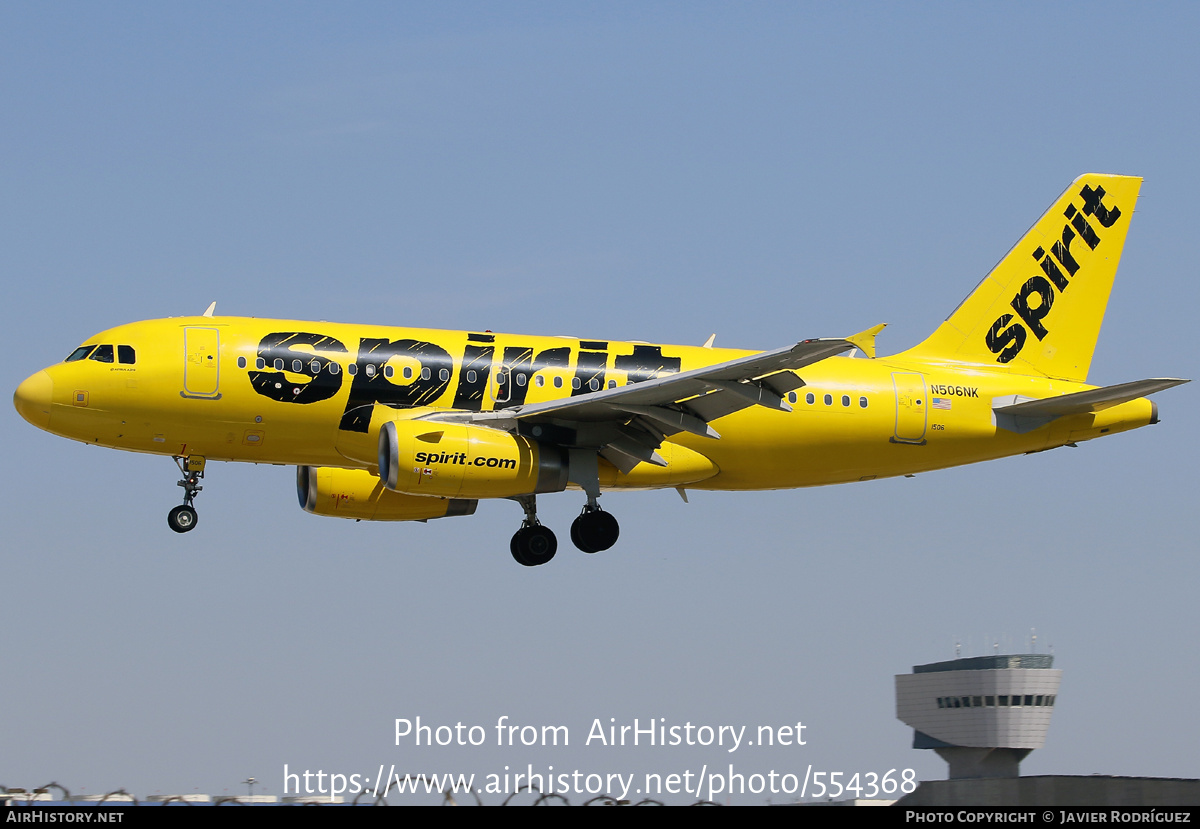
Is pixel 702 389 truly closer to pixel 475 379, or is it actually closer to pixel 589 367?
pixel 589 367

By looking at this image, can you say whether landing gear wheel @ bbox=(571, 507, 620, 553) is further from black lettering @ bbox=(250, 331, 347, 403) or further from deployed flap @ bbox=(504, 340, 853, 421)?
black lettering @ bbox=(250, 331, 347, 403)

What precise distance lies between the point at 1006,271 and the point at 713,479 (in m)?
10.8

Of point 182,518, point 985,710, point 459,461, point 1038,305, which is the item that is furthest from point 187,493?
point 985,710

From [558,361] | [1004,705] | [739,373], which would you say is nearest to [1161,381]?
[739,373]

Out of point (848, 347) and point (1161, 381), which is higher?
point (1161, 381)

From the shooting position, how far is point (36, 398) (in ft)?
107

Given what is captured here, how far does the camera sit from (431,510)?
38.8 metres

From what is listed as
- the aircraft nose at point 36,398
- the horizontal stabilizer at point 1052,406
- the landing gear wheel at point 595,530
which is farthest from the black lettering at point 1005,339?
the aircraft nose at point 36,398

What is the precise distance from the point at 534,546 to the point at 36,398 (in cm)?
1178

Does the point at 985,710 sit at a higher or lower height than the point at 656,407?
higher

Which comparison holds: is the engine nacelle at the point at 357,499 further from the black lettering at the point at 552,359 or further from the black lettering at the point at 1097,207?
the black lettering at the point at 1097,207
